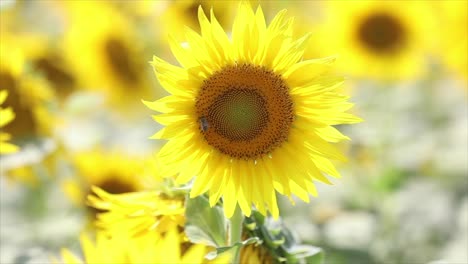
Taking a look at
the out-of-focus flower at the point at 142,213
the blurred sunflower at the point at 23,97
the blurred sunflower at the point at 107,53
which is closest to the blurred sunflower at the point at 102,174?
the blurred sunflower at the point at 23,97

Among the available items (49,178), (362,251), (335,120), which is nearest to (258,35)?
(335,120)

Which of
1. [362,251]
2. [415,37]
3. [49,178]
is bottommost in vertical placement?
[362,251]

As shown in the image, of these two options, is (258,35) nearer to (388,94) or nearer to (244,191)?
(244,191)

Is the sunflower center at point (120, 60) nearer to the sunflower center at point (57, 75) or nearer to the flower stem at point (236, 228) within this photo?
the sunflower center at point (57, 75)

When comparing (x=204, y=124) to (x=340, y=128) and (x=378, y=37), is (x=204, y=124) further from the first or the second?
(x=378, y=37)

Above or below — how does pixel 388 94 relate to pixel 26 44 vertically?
below

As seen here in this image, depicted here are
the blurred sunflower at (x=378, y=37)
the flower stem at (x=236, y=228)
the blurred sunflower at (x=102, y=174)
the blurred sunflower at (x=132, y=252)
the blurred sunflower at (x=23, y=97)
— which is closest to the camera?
the blurred sunflower at (x=132, y=252)
